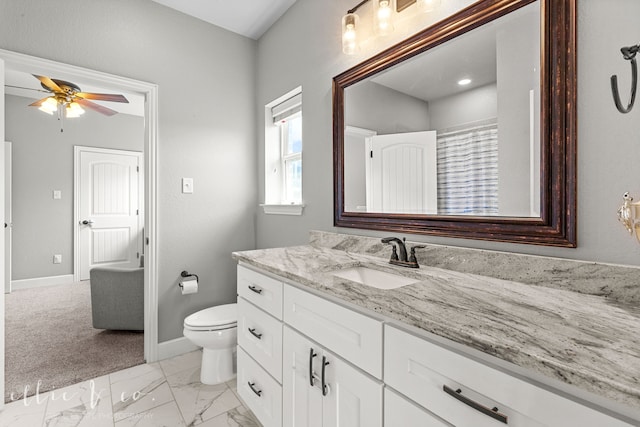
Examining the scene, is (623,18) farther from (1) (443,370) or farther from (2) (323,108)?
(2) (323,108)

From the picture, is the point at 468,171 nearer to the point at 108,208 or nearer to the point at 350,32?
the point at 350,32

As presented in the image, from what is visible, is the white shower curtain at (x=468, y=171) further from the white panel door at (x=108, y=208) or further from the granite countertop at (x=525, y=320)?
the white panel door at (x=108, y=208)

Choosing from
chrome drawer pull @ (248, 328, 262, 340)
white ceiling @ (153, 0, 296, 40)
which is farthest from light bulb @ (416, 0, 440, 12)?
chrome drawer pull @ (248, 328, 262, 340)

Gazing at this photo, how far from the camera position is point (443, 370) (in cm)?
68

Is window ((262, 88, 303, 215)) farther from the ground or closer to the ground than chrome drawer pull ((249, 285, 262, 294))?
farther from the ground

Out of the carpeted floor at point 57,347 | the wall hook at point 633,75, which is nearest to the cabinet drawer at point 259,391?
the carpeted floor at point 57,347

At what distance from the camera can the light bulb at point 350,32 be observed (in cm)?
159

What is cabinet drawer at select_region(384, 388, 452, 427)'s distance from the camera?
0.70 meters

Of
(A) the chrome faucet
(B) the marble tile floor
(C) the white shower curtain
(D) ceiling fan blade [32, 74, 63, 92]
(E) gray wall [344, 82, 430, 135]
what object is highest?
(D) ceiling fan blade [32, 74, 63, 92]

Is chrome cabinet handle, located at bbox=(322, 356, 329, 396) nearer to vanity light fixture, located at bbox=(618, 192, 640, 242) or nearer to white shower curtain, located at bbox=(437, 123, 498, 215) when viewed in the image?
white shower curtain, located at bbox=(437, 123, 498, 215)

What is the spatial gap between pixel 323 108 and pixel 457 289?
145 centimetres

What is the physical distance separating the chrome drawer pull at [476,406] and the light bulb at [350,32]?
1611mm

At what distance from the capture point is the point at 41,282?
4.05 m

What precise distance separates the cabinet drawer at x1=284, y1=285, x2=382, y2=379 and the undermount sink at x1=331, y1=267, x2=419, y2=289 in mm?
241
